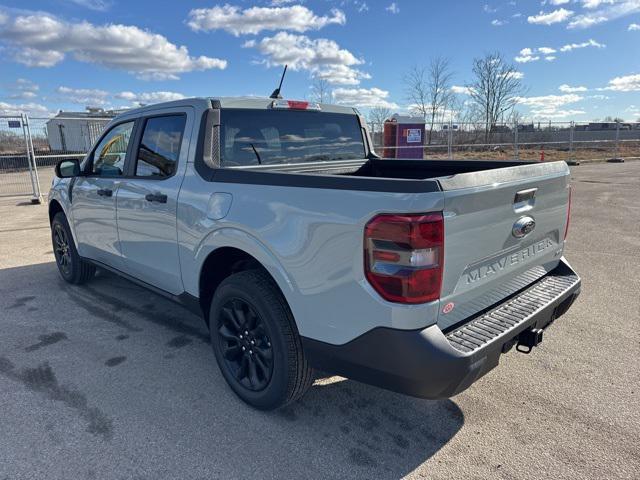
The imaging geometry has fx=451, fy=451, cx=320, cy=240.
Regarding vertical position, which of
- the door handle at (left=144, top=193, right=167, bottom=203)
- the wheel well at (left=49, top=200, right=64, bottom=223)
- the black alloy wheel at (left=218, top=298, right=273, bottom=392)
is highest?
the door handle at (left=144, top=193, right=167, bottom=203)

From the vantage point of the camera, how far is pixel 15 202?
12.2 meters

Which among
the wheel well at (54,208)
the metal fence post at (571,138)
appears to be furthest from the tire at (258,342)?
the metal fence post at (571,138)

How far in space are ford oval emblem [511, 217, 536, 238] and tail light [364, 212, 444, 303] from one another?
2.29ft

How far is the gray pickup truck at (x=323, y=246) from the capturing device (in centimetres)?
204

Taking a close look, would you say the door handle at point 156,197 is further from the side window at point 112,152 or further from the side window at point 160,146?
the side window at point 112,152

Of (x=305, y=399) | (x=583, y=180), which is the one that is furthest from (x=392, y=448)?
(x=583, y=180)

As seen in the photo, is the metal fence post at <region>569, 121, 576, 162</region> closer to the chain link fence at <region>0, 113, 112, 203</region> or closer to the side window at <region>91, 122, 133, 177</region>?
the chain link fence at <region>0, 113, 112, 203</region>

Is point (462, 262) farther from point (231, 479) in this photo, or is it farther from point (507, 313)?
point (231, 479)

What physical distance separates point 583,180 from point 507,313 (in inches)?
557

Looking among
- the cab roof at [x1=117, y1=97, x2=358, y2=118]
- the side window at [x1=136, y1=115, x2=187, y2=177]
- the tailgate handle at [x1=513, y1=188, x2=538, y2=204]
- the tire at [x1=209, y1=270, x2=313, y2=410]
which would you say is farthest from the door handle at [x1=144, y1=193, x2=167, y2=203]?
the tailgate handle at [x1=513, y1=188, x2=538, y2=204]

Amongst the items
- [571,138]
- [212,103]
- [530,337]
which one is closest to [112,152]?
[212,103]

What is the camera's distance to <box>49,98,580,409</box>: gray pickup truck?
204 centimetres

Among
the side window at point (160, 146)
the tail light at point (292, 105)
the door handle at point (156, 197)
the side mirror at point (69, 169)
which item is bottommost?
the door handle at point (156, 197)

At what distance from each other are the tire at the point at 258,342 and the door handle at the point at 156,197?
0.88 metres
